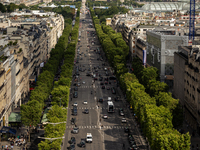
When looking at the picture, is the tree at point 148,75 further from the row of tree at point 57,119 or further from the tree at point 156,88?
the row of tree at point 57,119

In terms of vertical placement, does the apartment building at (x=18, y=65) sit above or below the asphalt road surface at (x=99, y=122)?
above

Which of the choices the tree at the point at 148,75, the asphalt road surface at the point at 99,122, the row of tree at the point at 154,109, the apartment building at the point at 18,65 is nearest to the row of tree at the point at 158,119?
the row of tree at the point at 154,109

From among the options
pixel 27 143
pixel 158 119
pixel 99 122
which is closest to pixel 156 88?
pixel 99 122

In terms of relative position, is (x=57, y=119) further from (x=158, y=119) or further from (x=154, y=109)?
(x=158, y=119)

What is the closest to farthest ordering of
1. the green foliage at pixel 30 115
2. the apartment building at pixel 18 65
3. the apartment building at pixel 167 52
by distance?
the green foliage at pixel 30 115
the apartment building at pixel 18 65
the apartment building at pixel 167 52

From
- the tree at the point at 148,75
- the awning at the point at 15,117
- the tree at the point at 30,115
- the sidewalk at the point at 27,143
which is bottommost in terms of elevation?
the sidewalk at the point at 27,143

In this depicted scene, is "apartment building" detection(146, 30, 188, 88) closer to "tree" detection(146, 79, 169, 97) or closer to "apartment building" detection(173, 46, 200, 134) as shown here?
"apartment building" detection(173, 46, 200, 134)
